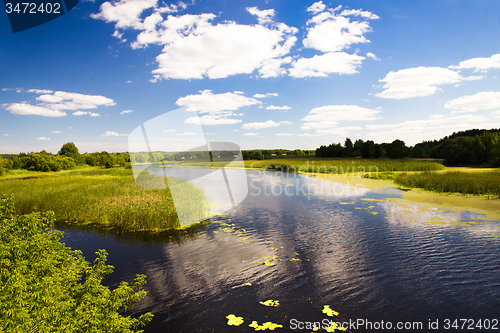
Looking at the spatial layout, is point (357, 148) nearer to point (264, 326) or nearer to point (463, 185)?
point (463, 185)

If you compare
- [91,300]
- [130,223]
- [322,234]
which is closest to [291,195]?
[322,234]

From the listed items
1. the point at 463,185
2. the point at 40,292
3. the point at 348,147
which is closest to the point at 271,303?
the point at 40,292

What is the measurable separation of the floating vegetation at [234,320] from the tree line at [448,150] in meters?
60.7

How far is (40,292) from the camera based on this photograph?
3.69 meters

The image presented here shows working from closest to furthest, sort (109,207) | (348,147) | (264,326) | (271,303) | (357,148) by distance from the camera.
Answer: (264,326) < (271,303) < (109,207) < (357,148) < (348,147)

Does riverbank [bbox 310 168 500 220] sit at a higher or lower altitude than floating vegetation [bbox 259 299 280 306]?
higher

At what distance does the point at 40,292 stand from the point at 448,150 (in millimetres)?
81008

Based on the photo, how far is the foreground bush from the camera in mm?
3407

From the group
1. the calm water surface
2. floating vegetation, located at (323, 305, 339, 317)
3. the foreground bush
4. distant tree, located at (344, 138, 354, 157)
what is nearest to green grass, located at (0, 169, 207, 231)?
the calm water surface

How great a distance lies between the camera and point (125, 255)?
1129cm

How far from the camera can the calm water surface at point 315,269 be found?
697 centimetres

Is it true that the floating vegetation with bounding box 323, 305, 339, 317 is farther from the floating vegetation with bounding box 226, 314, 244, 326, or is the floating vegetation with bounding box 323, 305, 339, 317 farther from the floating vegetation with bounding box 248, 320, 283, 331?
the floating vegetation with bounding box 226, 314, 244, 326

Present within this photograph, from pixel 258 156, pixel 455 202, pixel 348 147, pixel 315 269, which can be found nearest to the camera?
pixel 315 269

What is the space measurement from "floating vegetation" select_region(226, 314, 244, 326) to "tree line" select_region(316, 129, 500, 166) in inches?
2389
